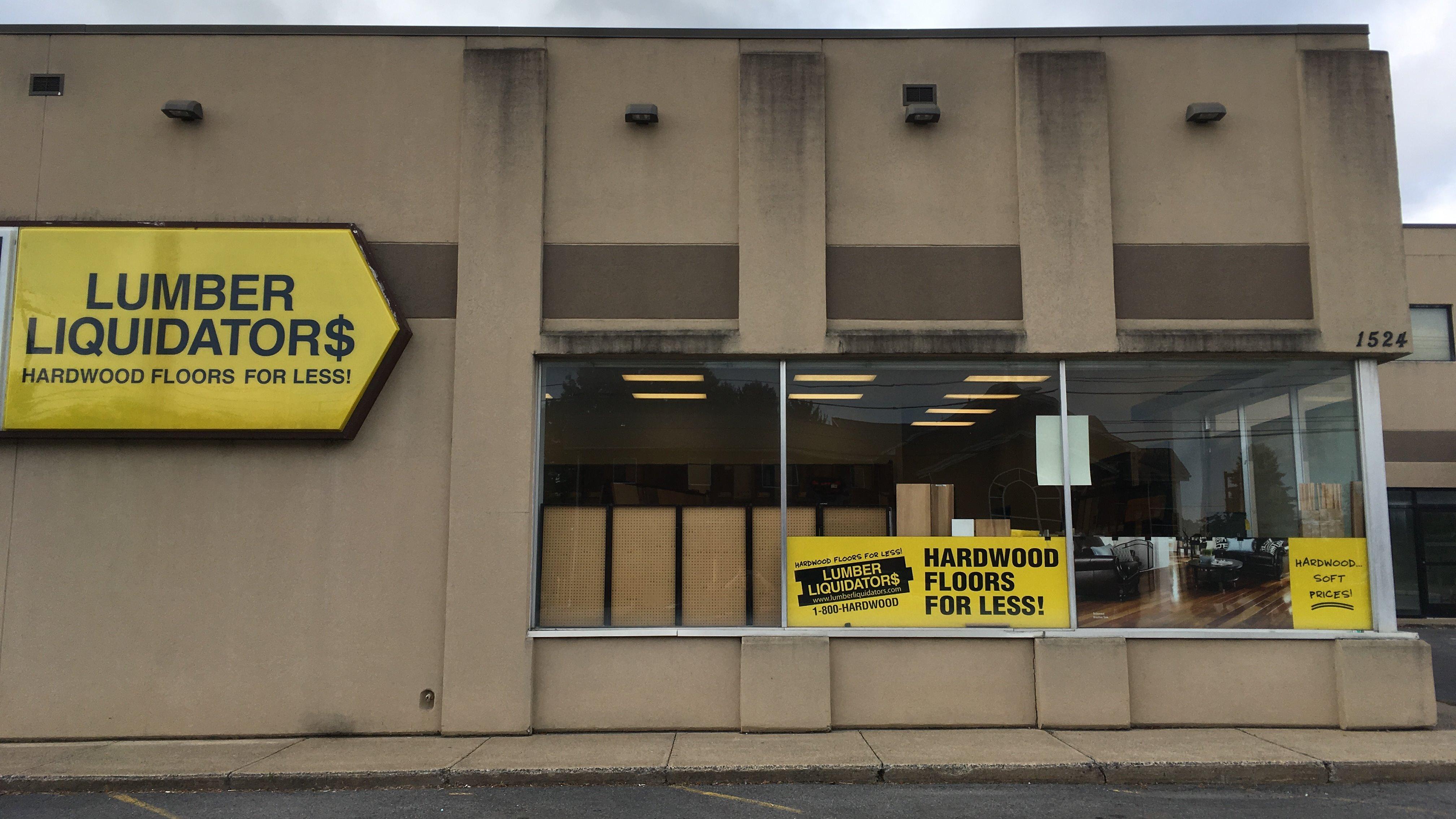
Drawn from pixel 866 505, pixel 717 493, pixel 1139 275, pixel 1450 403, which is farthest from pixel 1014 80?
pixel 1450 403

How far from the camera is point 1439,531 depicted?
59.3 feet

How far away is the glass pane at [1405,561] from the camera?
1812cm

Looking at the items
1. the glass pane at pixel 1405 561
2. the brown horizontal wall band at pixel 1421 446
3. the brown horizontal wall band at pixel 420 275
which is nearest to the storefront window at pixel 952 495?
the brown horizontal wall band at pixel 420 275

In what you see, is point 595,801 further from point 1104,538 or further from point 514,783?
point 1104,538

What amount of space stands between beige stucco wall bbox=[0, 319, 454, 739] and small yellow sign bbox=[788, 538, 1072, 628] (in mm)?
3595

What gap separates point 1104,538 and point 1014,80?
4715 millimetres

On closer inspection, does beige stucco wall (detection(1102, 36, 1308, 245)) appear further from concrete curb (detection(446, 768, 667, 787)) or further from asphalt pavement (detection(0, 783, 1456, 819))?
concrete curb (detection(446, 768, 667, 787))

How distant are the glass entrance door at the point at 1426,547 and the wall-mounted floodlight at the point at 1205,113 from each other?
13.2m

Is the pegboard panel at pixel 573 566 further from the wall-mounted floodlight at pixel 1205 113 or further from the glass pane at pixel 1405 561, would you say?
the glass pane at pixel 1405 561

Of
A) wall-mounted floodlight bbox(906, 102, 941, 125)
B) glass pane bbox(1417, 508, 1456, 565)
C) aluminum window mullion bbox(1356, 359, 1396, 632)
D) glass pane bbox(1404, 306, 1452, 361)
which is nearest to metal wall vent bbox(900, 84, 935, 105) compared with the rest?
wall-mounted floodlight bbox(906, 102, 941, 125)

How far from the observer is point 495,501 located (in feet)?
28.2

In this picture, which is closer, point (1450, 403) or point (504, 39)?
point (504, 39)

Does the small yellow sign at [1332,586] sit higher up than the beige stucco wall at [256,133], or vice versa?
the beige stucco wall at [256,133]

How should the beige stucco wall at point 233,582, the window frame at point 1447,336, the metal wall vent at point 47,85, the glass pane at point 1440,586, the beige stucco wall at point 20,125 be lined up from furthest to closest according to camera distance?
the glass pane at point 1440,586, the window frame at point 1447,336, the metal wall vent at point 47,85, the beige stucco wall at point 20,125, the beige stucco wall at point 233,582
